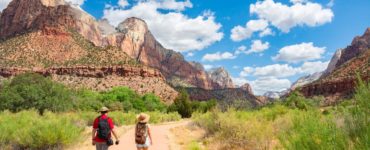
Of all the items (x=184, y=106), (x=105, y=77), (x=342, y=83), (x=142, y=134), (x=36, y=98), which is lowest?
(x=142, y=134)

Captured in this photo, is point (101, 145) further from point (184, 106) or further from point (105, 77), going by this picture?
point (105, 77)

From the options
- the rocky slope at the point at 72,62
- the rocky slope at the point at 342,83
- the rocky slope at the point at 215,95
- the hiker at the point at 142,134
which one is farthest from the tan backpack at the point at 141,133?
the rocky slope at the point at 215,95

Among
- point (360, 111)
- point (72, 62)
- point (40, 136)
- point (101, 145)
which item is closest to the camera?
point (360, 111)

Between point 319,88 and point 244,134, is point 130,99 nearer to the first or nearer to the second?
point 319,88

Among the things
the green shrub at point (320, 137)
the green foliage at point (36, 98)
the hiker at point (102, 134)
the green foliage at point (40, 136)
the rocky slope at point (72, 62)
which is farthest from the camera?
the rocky slope at point (72, 62)

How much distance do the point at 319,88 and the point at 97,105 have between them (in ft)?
217

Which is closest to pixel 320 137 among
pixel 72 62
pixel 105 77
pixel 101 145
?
pixel 101 145

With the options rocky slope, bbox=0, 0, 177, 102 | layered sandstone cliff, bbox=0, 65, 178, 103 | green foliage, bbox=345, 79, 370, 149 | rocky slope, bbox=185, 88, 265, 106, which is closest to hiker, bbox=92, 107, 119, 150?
green foliage, bbox=345, 79, 370, 149

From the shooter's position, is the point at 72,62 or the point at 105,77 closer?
the point at 72,62

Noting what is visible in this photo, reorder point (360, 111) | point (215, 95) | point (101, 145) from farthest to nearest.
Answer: point (215, 95) < point (101, 145) < point (360, 111)

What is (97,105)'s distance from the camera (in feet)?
225

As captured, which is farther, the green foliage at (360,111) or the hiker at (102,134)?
the hiker at (102,134)

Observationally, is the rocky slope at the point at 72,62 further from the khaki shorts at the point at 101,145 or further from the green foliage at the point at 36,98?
the khaki shorts at the point at 101,145

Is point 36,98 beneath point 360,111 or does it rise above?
above
